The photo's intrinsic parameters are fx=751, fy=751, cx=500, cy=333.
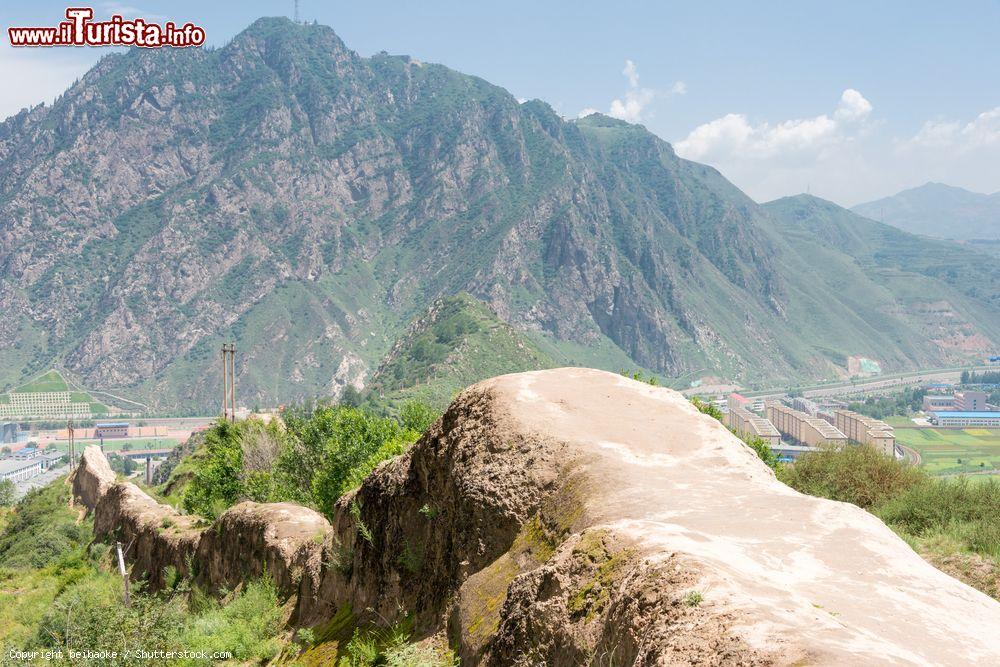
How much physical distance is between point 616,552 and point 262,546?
13083 millimetres

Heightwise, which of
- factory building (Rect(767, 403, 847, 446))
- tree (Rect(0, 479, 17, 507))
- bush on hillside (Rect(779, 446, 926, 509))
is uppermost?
bush on hillside (Rect(779, 446, 926, 509))

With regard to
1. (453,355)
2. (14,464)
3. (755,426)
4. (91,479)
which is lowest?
(14,464)

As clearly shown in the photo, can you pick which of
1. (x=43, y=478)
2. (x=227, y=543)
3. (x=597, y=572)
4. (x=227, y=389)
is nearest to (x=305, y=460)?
(x=227, y=543)

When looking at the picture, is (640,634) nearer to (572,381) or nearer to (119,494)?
(572,381)

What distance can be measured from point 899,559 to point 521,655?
12.4ft

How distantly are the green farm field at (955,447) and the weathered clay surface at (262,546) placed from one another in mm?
131694

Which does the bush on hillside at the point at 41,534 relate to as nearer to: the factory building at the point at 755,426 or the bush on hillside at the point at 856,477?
the bush on hillside at the point at 856,477

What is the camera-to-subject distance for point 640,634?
5961 millimetres

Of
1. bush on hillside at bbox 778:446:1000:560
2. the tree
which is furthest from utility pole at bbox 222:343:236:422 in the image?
bush on hillside at bbox 778:446:1000:560

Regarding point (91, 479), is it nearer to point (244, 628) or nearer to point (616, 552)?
point (244, 628)

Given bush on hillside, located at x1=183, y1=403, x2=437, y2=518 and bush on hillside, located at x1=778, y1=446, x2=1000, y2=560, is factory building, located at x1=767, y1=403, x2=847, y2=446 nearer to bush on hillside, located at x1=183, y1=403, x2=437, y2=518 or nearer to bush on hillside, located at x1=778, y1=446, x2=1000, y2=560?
bush on hillside, located at x1=183, y1=403, x2=437, y2=518

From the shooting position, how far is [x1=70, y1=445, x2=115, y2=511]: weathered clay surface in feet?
146

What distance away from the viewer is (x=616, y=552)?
7.10m

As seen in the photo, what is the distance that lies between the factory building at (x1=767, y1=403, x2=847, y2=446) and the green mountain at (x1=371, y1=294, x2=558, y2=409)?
50.1 meters
